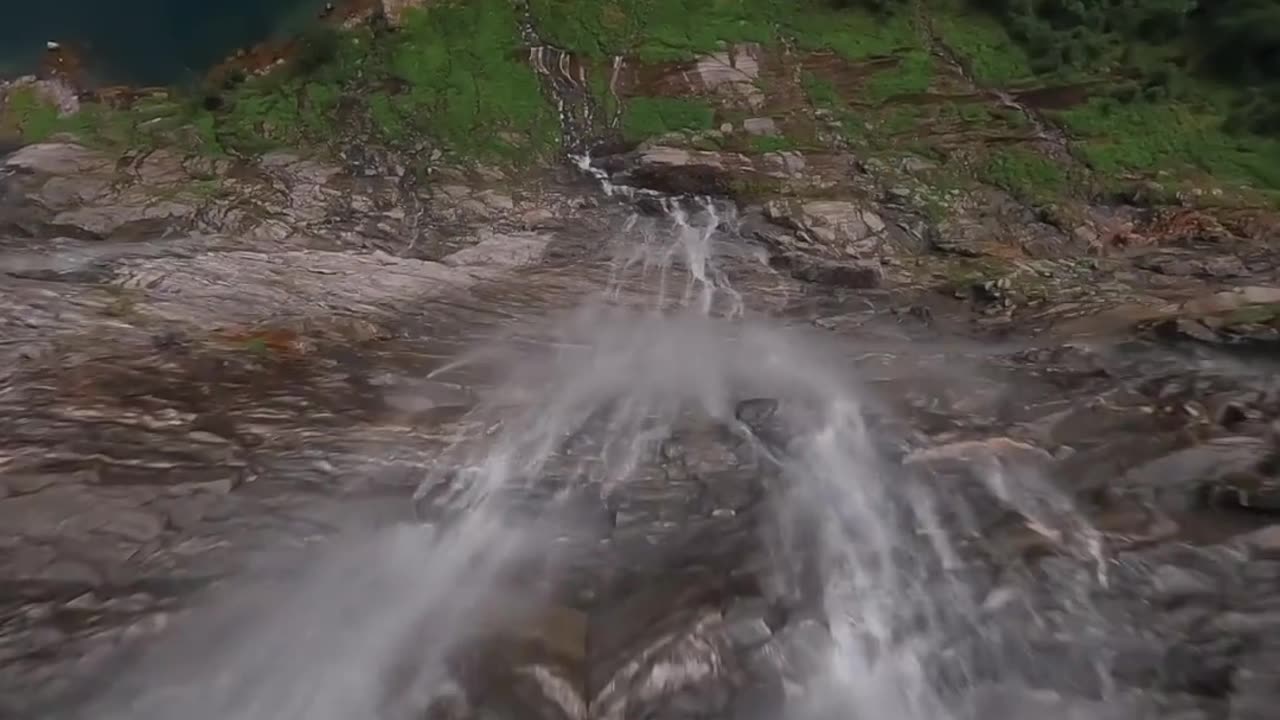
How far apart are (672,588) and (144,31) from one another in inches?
863

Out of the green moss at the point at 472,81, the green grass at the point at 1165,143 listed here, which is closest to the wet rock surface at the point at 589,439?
the green moss at the point at 472,81

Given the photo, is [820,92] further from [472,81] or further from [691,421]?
[691,421]

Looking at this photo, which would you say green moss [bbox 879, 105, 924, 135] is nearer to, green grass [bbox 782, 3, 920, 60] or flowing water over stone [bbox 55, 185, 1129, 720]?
green grass [bbox 782, 3, 920, 60]

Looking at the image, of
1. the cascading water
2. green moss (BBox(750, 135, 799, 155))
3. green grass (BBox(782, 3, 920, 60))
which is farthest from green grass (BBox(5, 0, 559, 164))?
the cascading water

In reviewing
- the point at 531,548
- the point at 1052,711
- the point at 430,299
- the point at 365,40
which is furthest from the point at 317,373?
the point at 365,40

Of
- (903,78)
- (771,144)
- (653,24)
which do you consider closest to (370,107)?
(653,24)

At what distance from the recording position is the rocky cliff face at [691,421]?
9.50 m

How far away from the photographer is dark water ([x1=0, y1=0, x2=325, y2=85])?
909 inches

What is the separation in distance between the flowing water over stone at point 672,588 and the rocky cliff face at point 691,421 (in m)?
0.07

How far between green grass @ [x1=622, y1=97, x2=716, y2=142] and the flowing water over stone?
959cm

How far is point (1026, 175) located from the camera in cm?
2058

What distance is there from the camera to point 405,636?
9.92 m

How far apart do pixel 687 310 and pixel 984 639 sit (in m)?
9.20

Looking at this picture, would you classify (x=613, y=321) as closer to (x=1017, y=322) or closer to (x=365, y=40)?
(x=1017, y=322)
